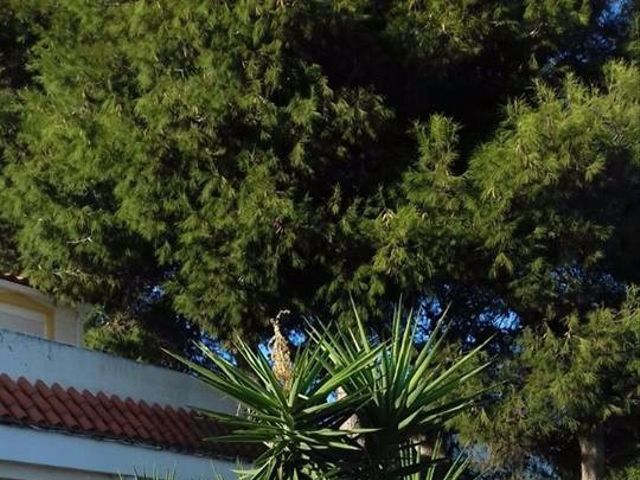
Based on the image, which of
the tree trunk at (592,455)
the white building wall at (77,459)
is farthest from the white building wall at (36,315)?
the tree trunk at (592,455)

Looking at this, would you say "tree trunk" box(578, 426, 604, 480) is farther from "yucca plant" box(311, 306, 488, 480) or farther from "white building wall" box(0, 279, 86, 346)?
"white building wall" box(0, 279, 86, 346)

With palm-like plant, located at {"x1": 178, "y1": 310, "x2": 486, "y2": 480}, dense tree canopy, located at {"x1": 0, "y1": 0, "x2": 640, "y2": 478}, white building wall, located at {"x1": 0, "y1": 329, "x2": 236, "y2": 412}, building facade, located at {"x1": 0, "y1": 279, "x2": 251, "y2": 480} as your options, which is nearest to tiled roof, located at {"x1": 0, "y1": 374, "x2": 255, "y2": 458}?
building facade, located at {"x1": 0, "y1": 279, "x2": 251, "y2": 480}

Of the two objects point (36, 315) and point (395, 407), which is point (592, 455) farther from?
point (36, 315)

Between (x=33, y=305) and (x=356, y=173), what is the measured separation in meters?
5.32

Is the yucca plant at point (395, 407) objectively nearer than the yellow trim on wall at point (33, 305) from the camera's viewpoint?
Yes

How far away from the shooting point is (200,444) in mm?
13656

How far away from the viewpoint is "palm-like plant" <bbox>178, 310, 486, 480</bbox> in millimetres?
8500

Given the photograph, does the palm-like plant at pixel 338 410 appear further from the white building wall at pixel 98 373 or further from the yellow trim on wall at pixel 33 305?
the yellow trim on wall at pixel 33 305

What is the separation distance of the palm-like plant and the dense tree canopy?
3571 mm

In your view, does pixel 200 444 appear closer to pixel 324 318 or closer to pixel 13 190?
pixel 324 318

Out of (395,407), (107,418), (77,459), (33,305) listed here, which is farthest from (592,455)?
(33,305)

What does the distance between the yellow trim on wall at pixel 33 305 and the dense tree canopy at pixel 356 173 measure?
3.84 feet

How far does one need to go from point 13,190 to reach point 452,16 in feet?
18.9

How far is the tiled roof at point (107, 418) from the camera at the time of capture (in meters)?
11.5
